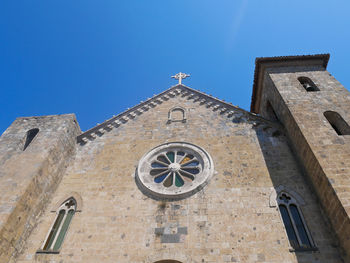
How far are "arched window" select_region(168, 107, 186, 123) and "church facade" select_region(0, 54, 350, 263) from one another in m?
0.09

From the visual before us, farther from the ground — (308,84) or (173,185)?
Answer: (308,84)

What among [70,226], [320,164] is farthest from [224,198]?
[70,226]

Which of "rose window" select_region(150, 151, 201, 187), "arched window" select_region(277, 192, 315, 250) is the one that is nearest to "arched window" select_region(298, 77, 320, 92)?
"arched window" select_region(277, 192, 315, 250)

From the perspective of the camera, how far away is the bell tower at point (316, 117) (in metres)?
7.21

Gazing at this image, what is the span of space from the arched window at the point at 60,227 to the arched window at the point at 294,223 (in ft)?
22.3

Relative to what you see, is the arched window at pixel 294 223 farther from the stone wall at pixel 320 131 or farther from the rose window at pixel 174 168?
the rose window at pixel 174 168

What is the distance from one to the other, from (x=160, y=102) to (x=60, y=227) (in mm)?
7757

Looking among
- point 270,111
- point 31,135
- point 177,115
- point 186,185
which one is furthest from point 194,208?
point 270,111

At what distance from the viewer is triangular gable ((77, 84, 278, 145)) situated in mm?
11914

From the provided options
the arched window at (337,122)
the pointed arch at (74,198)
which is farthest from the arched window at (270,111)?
the pointed arch at (74,198)

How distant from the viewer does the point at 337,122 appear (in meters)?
10.1

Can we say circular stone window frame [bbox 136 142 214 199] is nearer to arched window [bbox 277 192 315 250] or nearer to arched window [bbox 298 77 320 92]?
arched window [bbox 277 192 315 250]

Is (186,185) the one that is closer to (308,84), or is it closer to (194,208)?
(194,208)

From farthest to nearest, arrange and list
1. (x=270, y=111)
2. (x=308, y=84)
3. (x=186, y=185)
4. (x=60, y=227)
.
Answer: (x=270, y=111), (x=308, y=84), (x=186, y=185), (x=60, y=227)
